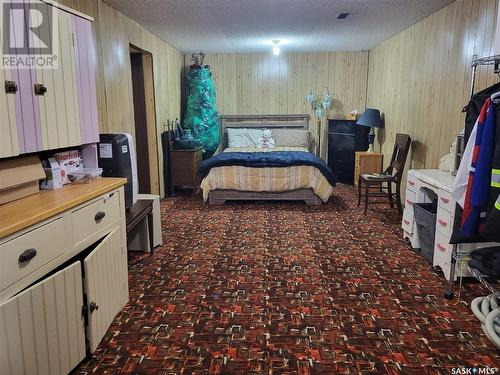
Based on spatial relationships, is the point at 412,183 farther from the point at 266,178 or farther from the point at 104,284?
the point at 104,284

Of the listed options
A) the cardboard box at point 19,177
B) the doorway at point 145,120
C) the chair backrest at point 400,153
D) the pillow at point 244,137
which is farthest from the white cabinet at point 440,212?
the pillow at point 244,137

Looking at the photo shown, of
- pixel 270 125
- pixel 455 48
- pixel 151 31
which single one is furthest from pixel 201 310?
pixel 270 125

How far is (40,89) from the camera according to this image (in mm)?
1907

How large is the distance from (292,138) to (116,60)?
3.54m

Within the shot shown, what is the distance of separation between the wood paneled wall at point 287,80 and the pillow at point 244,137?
0.56 m

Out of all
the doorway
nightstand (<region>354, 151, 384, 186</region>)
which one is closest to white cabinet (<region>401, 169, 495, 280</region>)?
nightstand (<region>354, 151, 384, 186</region>)

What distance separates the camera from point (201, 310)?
2465 millimetres

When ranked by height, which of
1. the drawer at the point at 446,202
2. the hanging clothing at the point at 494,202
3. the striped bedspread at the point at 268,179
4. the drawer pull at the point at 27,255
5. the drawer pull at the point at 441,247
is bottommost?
the drawer pull at the point at 441,247

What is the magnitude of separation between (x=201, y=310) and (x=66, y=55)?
1.73 meters

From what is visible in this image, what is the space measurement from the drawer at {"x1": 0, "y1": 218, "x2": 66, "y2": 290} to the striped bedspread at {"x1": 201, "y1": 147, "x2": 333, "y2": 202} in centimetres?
339

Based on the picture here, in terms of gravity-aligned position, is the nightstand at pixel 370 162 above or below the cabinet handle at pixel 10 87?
below

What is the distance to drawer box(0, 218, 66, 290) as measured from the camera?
1399 millimetres

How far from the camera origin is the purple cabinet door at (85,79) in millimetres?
2252

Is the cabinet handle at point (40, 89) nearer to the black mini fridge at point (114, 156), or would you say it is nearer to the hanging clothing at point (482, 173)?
the black mini fridge at point (114, 156)
